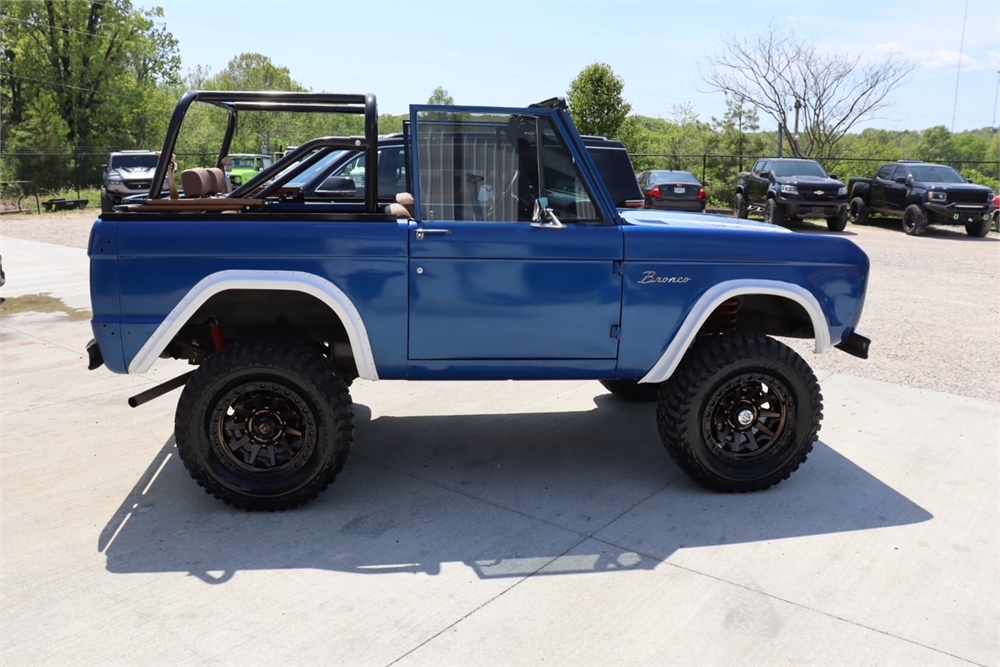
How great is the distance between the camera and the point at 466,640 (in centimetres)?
328

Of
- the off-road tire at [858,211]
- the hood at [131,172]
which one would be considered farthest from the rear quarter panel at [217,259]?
the off-road tire at [858,211]

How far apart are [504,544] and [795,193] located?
1758 centimetres

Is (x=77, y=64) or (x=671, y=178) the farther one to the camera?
(x=77, y=64)

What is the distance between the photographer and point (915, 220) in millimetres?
20344

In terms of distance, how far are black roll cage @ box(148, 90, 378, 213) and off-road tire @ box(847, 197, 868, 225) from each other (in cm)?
2021

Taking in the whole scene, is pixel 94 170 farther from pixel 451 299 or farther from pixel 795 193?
pixel 451 299

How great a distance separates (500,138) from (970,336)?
6.64 m

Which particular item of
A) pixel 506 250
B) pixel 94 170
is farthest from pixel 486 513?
pixel 94 170

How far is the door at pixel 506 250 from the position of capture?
4.34m

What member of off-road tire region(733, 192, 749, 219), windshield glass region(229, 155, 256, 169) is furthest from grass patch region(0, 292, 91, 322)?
off-road tire region(733, 192, 749, 219)

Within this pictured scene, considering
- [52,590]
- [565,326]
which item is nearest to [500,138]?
[565,326]

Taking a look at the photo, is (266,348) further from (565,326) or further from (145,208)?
(565,326)

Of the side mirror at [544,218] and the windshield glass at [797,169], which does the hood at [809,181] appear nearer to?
the windshield glass at [797,169]

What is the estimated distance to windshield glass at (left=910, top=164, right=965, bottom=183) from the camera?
20.8 m
